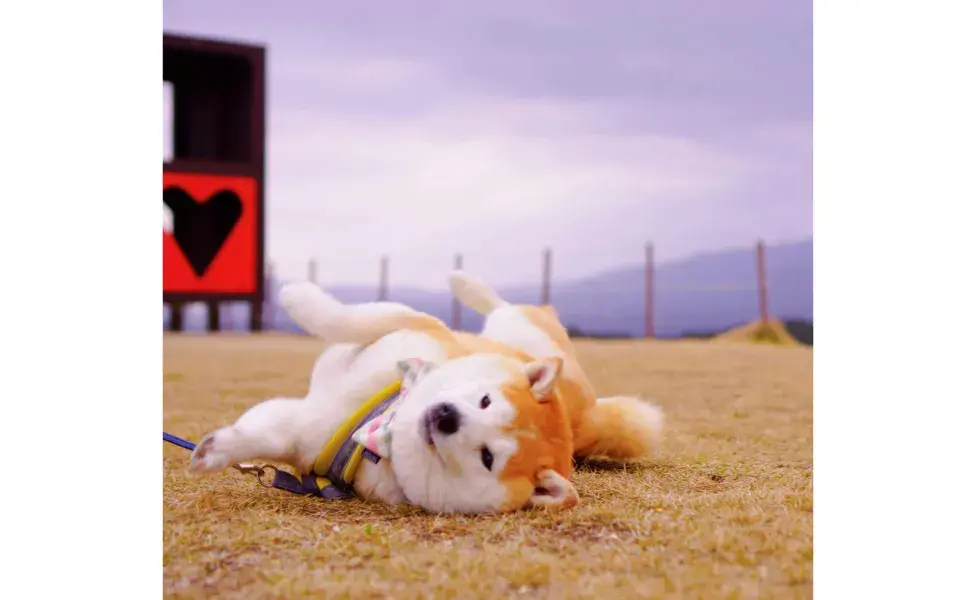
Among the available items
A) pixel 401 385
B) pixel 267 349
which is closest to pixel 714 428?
pixel 401 385

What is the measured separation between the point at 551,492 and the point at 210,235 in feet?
5.74

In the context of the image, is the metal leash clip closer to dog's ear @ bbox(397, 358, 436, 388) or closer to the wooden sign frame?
dog's ear @ bbox(397, 358, 436, 388)

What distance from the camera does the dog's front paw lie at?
4.85 ft

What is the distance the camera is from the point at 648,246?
755 cm

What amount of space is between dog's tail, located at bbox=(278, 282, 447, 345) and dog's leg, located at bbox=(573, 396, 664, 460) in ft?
1.32

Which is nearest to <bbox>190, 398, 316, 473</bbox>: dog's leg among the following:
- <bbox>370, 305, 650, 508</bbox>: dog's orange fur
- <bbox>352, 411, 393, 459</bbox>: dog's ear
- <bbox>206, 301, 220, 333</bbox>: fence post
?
<bbox>352, 411, 393, 459</bbox>: dog's ear

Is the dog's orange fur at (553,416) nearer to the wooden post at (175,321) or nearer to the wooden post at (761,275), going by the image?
the wooden post at (175,321)

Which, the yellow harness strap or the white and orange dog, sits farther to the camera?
the yellow harness strap

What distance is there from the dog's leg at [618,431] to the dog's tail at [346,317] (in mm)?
403
